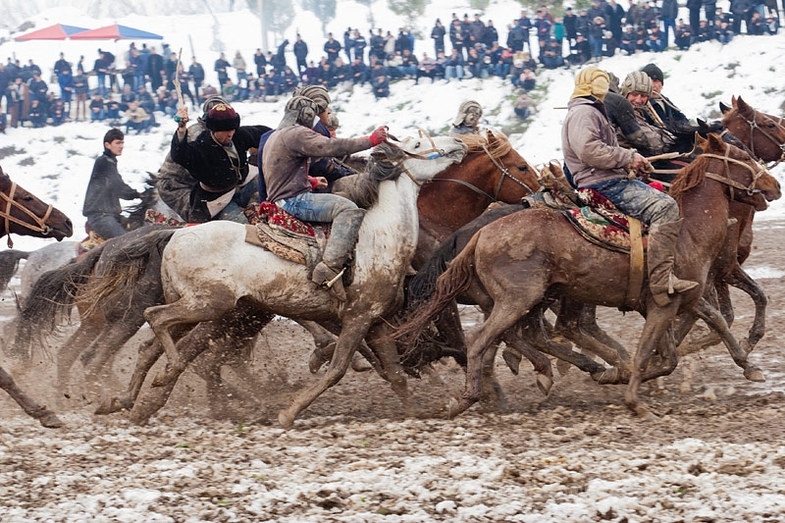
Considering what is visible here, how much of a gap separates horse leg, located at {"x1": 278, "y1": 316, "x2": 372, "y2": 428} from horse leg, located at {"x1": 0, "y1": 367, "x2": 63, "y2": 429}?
1.61 meters

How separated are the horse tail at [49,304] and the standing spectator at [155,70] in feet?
77.1

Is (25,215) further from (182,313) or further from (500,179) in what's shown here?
(500,179)

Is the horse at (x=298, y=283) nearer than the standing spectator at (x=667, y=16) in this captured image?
Yes

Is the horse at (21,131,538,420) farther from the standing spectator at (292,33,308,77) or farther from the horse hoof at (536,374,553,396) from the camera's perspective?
the standing spectator at (292,33,308,77)

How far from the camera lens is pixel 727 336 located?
346 inches

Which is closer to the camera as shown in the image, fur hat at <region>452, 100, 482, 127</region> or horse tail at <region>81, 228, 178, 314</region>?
horse tail at <region>81, 228, 178, 314</region>

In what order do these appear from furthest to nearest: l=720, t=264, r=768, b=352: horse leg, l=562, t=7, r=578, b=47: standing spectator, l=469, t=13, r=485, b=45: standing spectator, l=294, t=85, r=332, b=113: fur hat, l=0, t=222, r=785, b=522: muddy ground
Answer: l=469, t=13, r=485, b=45: standing spectator → l=562, t=7, r=578, b=47: standing spectator → l=720, t=264, r=768, b=352: horse leg → l=294, t=85, r=332, b=113: fur hat → l=0, t=222, r=785, b=522: muddy ground

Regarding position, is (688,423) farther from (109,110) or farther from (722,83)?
(109,110)

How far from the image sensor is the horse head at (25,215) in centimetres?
834

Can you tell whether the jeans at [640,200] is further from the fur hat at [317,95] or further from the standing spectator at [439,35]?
the standing spectator at [439,35]

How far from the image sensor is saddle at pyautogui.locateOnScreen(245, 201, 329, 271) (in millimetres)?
8164

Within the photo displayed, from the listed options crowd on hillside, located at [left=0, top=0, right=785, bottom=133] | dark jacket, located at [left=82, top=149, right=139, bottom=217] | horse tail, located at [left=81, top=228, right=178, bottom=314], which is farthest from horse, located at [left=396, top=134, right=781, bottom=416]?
crowd on hillside, located at [left=0, top=0, right=785, bottom=133]

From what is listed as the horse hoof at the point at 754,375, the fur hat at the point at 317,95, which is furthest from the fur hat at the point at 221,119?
the horse hoof at the point at 754,375

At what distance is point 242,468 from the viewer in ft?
21.9
